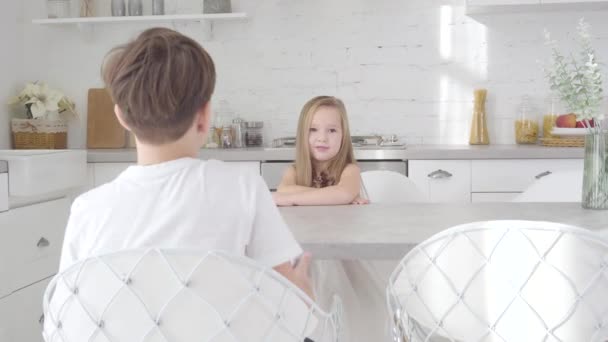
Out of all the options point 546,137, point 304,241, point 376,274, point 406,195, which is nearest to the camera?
point 304,241

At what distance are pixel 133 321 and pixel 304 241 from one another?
52cm

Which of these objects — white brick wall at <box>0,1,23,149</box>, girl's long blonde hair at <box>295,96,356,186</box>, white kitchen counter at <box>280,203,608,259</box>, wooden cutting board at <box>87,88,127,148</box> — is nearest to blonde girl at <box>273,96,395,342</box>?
girl's long blonde hair at <box>295,96,356,186</box>

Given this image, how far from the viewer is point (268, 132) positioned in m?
4.23

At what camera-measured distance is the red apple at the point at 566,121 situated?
3680 millimetres

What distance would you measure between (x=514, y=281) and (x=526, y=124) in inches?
111

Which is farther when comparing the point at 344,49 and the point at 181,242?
the point at 344,49

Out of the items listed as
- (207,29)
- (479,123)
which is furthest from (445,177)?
Answer: (207,29)

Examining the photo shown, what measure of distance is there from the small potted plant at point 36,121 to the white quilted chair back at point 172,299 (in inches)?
114

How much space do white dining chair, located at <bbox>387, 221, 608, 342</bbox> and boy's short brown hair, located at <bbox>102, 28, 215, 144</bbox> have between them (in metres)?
0.46

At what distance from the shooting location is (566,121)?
370 centimetres

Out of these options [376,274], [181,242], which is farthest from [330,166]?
[181,242]

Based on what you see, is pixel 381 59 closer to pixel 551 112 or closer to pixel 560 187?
pixel 551 112

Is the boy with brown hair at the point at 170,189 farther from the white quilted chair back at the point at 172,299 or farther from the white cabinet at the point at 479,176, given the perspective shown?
the white cabinet at the point at 479,176

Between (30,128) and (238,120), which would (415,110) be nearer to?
(238,120)
